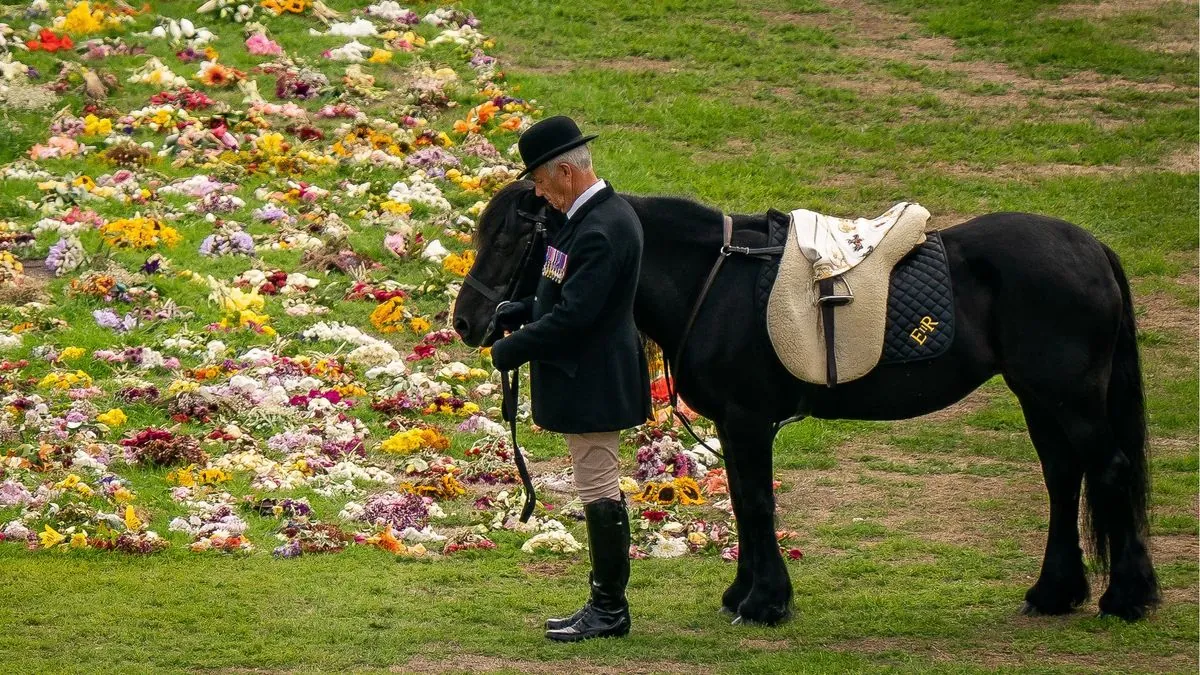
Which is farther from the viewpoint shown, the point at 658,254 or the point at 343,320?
the point at 343,320

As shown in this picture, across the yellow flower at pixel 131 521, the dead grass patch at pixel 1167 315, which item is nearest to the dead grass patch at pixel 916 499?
the dead grass patch at pixel 1167 315

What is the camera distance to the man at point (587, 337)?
6.77m

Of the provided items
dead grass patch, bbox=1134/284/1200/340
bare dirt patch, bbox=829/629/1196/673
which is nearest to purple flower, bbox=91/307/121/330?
bare dirt patch, bbox=829/629/1196/673

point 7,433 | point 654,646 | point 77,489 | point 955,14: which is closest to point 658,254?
point 654,646

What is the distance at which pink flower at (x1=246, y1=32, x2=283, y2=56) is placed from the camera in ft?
62.3

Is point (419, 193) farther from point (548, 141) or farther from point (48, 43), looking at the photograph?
point (548, 141)

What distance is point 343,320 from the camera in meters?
13.1

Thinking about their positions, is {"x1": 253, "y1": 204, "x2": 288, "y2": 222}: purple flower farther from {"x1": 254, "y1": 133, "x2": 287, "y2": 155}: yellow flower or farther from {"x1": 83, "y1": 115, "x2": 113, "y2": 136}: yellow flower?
{"x1": 83, "y1": 115, "x2": 113, "y2": 136}: yellow flower

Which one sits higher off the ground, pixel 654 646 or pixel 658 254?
pixel 658 254

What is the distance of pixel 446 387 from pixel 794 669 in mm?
5604

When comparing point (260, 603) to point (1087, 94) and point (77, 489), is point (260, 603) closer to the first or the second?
point (77, 489)

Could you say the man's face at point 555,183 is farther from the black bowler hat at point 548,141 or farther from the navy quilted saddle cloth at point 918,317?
the navy quilted saddle cloth at point 918,317

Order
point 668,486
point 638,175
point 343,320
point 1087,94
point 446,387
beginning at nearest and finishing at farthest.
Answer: point 668,486 → point 446,387 → point 343,320 → point 638,175 → point 1087,94

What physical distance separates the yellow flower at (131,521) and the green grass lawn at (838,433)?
33 cm
